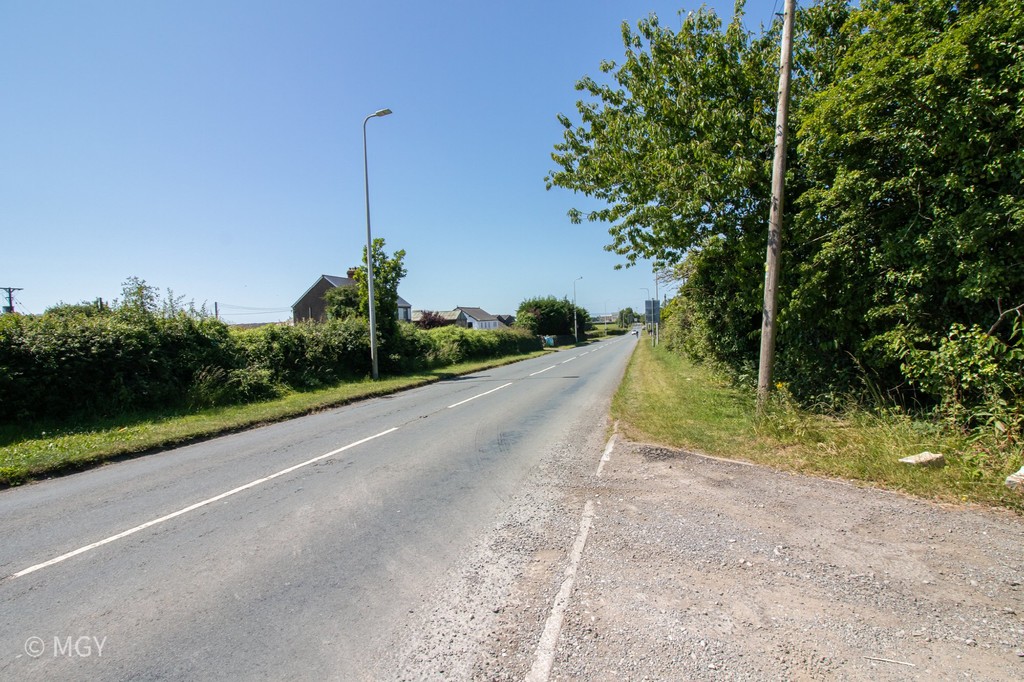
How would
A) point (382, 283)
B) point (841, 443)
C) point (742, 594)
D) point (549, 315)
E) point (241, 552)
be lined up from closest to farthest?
1. point (742, 594)
2. point (241, 552)
3. point (841, 443)
4. point (382, 283)
5. point (549, 315)

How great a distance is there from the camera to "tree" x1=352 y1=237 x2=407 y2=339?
20562 millimetres

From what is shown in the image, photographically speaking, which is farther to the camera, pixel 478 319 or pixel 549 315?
pixel 478 319

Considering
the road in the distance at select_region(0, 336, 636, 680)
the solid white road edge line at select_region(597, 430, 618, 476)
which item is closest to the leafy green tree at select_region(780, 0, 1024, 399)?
the solid white road edge line at select_region(597, 430, 618, 476)

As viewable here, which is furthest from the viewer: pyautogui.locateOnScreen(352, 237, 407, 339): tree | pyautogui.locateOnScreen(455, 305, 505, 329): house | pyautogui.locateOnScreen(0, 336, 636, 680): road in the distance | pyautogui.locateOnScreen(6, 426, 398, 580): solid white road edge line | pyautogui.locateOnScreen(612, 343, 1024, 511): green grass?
pyautogui.locateOnScreen(455, 305, 505, 329): house

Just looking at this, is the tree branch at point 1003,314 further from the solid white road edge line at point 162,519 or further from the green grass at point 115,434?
the green grass at point 115,434

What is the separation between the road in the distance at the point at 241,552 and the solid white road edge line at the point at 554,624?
975 millimetres

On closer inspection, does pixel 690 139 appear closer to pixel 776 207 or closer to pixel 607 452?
pixel 776 207

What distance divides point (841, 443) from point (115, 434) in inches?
504

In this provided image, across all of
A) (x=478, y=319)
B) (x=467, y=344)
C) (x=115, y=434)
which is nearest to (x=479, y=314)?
(x=478, y=319)

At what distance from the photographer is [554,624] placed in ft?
10.2

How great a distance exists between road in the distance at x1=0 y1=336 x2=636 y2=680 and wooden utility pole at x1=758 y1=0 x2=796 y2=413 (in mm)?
3836

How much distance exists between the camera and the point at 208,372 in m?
13.6

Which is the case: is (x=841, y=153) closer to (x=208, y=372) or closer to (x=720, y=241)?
(x=720, y=241)

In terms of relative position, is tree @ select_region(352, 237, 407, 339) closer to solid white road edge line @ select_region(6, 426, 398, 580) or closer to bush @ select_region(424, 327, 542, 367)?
bush @ select_region(424, 327, 542, 367)
